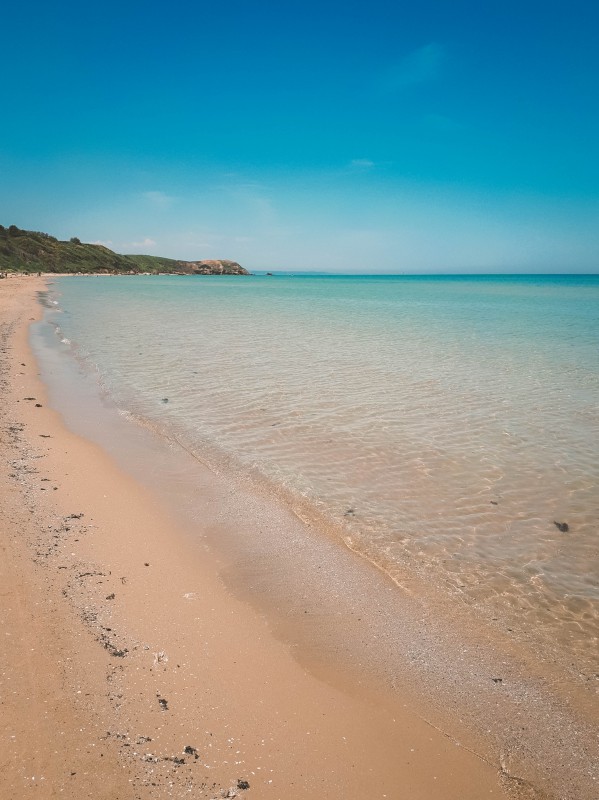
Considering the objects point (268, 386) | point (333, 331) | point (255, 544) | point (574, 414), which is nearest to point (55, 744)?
point (255, 544)

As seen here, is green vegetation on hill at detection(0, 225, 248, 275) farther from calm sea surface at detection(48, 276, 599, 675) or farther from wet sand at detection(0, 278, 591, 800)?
wet sand at detection(0, 278, 591, 800)

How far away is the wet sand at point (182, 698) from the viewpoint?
2.52 m

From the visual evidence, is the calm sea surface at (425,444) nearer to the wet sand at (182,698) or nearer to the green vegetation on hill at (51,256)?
the wet sand at (182,698)

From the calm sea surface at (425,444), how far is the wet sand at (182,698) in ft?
5.42

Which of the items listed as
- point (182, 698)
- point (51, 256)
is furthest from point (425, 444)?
point (51, 256)

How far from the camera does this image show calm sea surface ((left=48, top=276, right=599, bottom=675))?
4.92 m

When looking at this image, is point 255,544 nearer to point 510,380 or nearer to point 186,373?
point 186,373

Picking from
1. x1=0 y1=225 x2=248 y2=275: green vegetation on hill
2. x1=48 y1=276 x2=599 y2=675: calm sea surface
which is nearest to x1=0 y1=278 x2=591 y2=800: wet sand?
x1=48 y1=276 x2=599 y2=675: calm sea surface

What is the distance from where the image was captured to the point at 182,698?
9.79 ft

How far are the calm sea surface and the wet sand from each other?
1.65 m

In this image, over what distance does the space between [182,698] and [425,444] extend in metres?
6.44

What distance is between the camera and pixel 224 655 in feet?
11.3

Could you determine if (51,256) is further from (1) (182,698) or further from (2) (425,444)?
(1) (182,698)

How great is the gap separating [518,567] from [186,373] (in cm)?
1130
